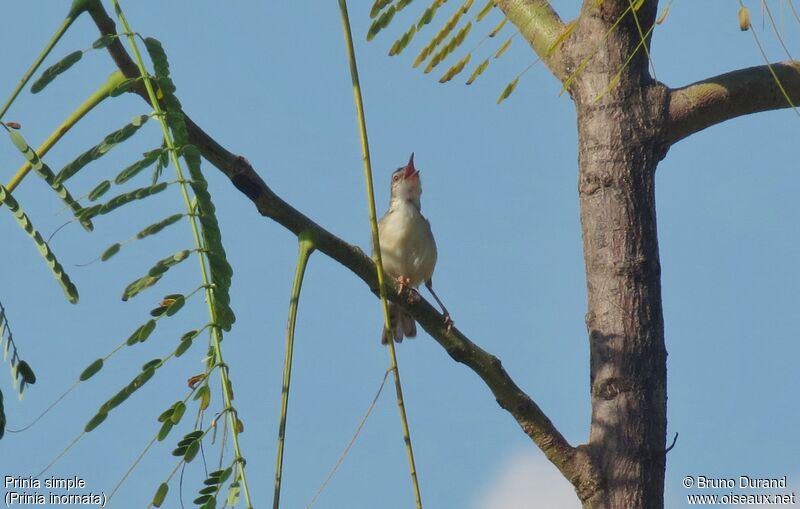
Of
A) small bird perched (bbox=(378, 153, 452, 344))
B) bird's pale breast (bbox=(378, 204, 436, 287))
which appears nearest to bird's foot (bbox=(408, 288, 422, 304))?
small bird perched (bbox=(378, 153, 452, 344))

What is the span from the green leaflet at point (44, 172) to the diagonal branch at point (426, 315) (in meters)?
0.31

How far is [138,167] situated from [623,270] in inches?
101

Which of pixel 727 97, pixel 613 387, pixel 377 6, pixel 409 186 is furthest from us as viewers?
pixel 409 186

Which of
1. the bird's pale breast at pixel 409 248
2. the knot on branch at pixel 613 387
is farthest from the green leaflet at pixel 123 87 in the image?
the bird's pale breast at pixel 409 248

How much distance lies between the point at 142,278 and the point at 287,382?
1.28 ft

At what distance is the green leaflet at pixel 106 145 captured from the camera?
247 centimetres

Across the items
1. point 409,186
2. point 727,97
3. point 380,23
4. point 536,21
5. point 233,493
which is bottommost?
point 233,493

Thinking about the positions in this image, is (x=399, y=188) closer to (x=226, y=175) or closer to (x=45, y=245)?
(x=226, y=175)

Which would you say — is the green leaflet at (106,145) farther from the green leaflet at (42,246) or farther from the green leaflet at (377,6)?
the green leaflet at (377,6)

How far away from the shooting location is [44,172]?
7.94ft

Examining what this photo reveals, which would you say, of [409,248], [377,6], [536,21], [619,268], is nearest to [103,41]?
[377,6]

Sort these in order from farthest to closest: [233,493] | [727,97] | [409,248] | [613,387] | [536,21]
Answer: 1. [409,248]
2. [536,21]
3. [727,97]
4. [613,387]
5. [233,493]

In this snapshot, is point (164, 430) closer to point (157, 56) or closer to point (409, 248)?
point (157, 56)

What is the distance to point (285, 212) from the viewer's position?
327 centimetres
